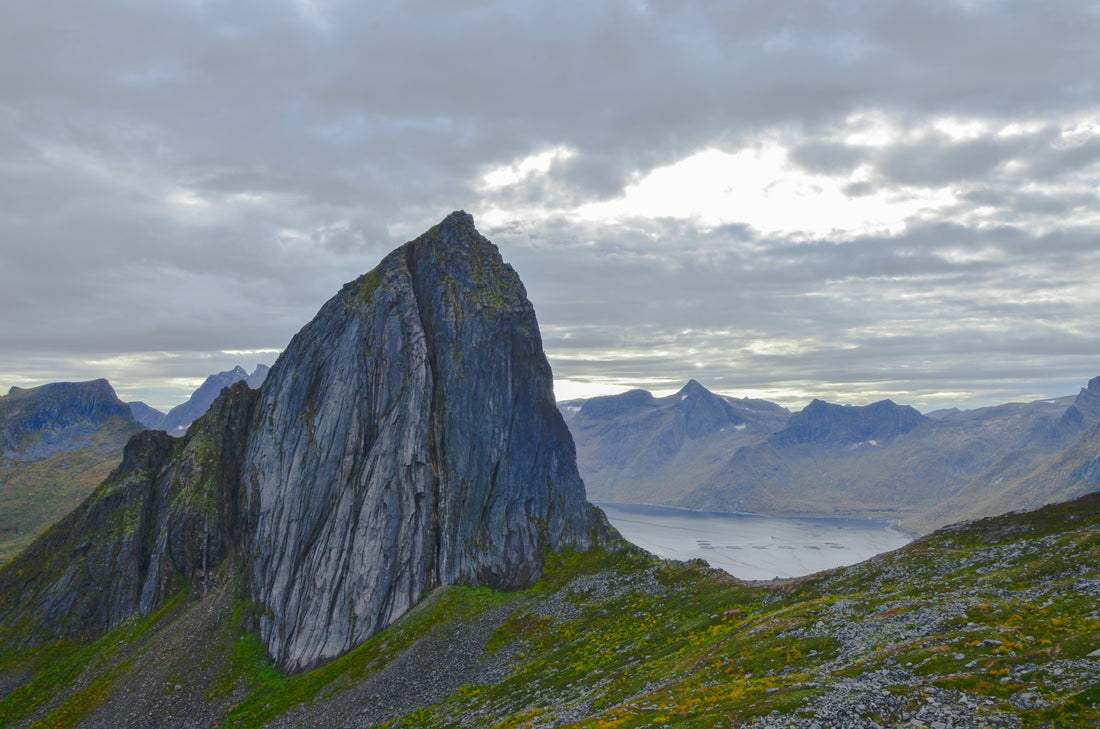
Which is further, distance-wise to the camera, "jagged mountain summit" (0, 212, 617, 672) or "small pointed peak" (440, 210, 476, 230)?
"small pointed peak" (440, 210, 476, 230)

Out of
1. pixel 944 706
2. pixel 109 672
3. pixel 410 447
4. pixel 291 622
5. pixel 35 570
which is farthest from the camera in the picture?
pixel 35 570

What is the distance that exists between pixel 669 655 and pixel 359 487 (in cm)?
6436

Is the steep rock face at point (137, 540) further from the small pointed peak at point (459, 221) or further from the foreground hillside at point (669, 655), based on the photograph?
the small pointed peak at point (459, 221)

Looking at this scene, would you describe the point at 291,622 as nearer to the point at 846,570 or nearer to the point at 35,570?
the point at 35,570

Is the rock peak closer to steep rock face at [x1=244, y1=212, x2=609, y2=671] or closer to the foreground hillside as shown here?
steep rock face at [x1=244, y1=212, x2=609, y2=671]

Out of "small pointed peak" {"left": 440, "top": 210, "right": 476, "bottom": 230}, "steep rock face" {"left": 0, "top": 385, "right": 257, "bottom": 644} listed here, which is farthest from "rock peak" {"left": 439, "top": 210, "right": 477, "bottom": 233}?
"steep rock face" {"left": 0, "top": 385, "right": 257, "bottom": 644}

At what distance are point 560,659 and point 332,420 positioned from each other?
61555mm

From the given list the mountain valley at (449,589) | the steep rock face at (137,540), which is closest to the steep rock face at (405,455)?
the mountain valley at (449,589)

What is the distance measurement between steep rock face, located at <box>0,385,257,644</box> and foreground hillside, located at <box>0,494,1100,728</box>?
498 cm

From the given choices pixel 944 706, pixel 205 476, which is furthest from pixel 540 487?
pixel 944 706

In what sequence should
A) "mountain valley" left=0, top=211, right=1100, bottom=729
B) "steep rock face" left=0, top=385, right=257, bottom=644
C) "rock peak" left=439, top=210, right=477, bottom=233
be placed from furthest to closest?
"rock peak" left=439, top=210, right=477, bottom=233, "steep rock face" left=0, top=385, right=257, bottom=644, "mountain valley" left=0, top=211, right=1100, bottom=729

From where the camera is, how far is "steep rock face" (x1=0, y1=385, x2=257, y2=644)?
96.8 metres

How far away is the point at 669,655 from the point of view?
49219 millimetres

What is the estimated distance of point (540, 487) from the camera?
102m
